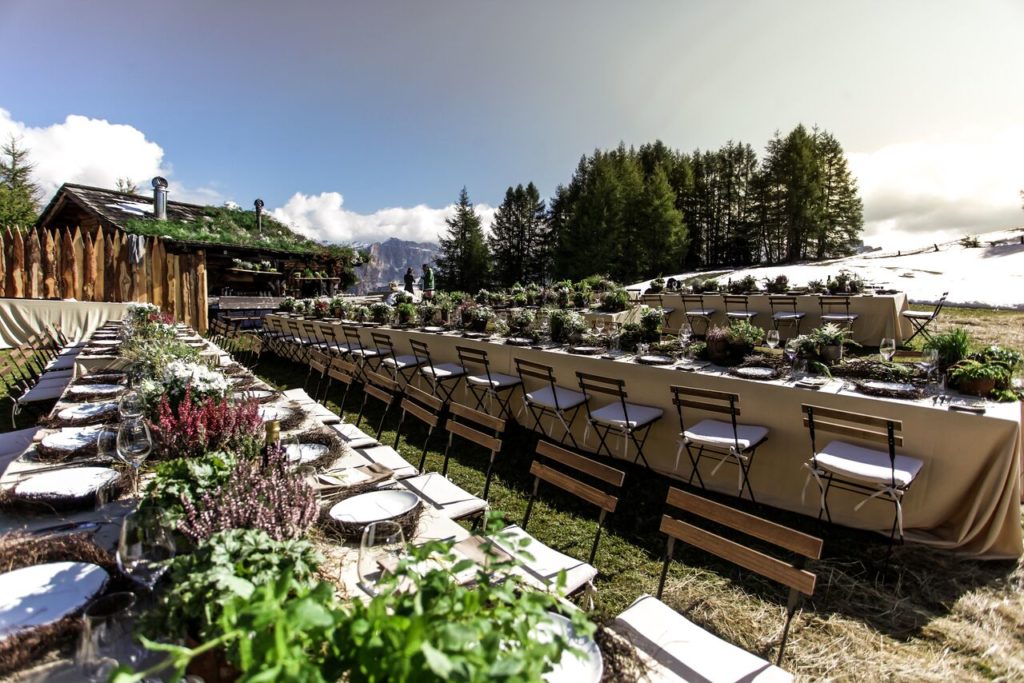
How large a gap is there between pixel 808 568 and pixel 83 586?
139 inches

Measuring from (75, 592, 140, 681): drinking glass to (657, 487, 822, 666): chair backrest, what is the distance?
1843mm

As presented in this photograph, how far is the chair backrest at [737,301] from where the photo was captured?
10.1m

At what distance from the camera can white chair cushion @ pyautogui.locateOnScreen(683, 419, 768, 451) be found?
3.40 meters

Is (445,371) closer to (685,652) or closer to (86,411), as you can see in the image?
(86,411)

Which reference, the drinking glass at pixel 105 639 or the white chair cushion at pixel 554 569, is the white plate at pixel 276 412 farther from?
the drinking glass at pixel 105 639

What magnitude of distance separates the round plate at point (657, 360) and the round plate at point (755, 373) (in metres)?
0.61

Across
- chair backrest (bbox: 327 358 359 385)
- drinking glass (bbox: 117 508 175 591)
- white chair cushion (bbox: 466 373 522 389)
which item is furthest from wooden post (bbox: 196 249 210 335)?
drinking glass (bbox: 117 508 175 591)

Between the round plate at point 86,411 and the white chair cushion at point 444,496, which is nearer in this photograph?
the white chair cushion at point 444,496

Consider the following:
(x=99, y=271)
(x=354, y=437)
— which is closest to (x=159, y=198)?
(x=99, y=271)

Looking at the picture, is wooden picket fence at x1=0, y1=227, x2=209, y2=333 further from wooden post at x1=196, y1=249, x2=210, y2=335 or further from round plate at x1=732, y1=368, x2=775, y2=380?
round plate at x1=732, y1=368, x2=775, y2=380

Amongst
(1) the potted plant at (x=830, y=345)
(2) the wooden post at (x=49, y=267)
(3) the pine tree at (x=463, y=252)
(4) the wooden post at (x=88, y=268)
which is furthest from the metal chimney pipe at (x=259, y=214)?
(3) the pine tree at (x=463, y=252)

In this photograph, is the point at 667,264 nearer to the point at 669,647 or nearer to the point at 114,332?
the point at 114,332

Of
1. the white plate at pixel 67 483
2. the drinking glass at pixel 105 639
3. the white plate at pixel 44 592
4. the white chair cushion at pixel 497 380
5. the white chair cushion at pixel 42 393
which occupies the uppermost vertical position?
the drinking glass at pixel 105 639

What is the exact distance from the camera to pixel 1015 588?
2.70m
